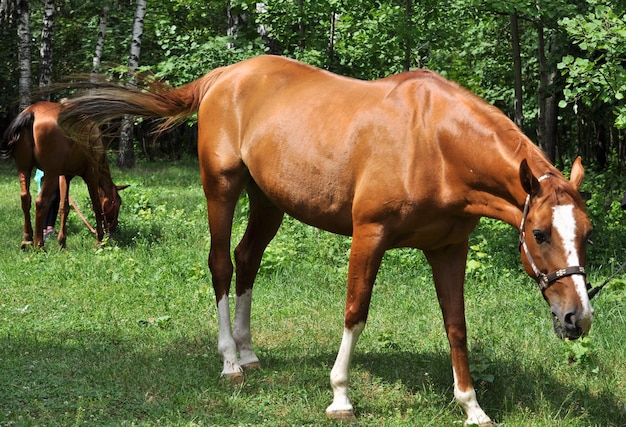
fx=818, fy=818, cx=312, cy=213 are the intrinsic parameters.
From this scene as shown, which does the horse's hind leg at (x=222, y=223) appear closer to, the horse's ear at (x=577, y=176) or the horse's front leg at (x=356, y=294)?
the horse's front leg at (x=356, y=294)

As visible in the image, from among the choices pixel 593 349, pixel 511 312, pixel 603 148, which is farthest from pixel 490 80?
pixel 593 349

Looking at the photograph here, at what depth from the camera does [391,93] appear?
4.81 meters

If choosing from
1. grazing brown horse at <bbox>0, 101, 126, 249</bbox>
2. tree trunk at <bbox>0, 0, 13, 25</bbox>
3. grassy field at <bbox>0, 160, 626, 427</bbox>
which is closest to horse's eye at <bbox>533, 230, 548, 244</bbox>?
grassy field at <bbox>0, 160, 626, 427</bbox>

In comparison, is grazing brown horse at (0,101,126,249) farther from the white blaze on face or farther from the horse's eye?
the white blaze on face

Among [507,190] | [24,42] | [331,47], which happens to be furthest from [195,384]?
[24,42]

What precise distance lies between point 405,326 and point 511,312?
38.4 inches

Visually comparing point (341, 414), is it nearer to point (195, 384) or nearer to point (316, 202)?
point (195, 384)

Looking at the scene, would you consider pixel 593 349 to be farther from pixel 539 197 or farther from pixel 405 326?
pixel 539 197

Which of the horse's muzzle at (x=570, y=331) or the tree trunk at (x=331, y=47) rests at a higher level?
the tree trunk at (x=331, y=47)

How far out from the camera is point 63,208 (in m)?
10.6

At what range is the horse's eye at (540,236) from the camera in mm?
3934

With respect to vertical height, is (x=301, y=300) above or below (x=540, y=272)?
below

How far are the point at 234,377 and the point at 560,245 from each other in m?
2.42

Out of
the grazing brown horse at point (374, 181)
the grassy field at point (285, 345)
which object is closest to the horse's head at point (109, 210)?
the grassy field at point (285, 345)
